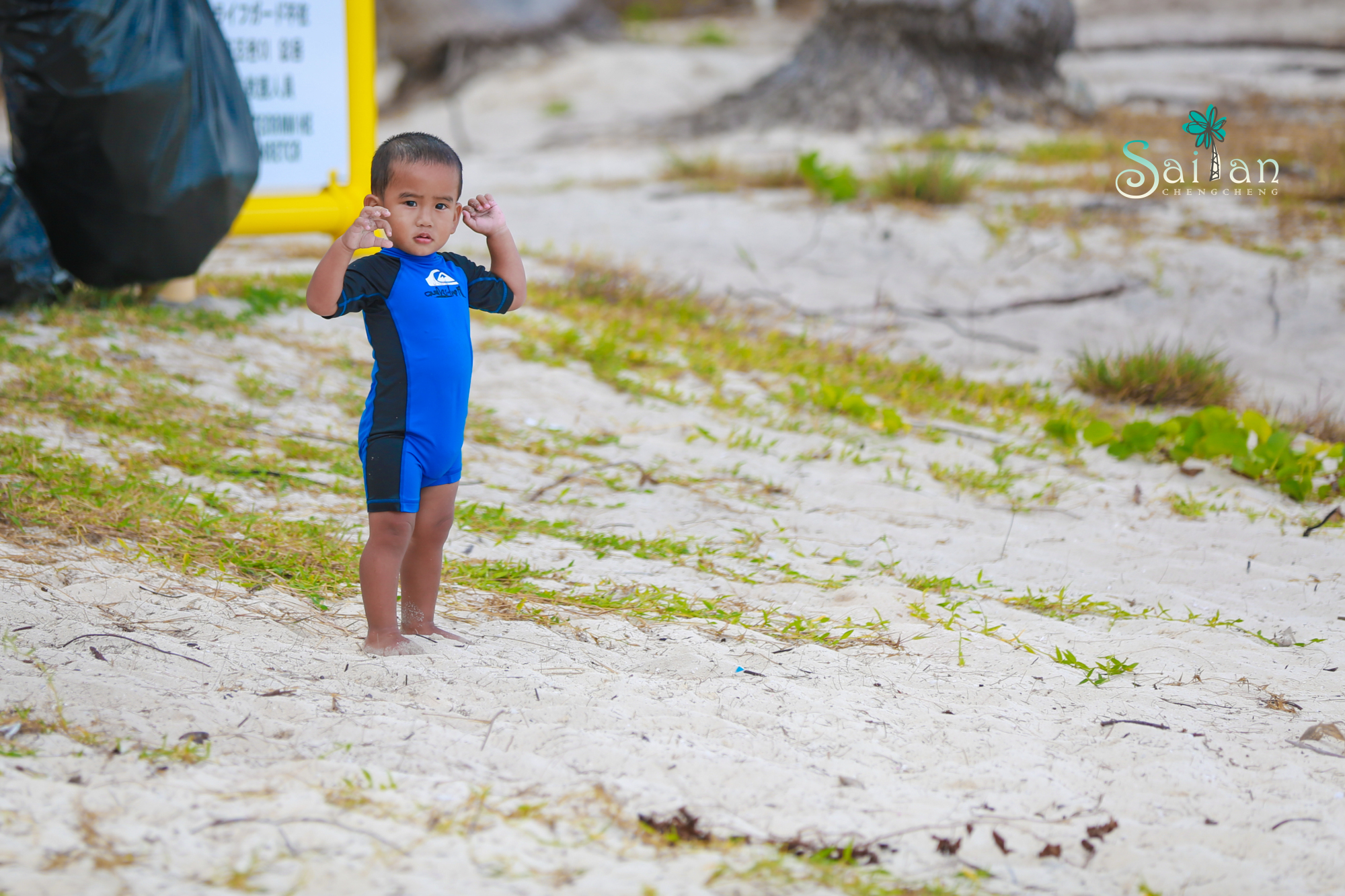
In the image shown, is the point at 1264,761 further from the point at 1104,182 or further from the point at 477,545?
the point at 1104,182

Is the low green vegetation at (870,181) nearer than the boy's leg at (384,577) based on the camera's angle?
No

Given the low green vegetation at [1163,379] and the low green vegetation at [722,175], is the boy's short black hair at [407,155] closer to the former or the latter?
the low green vegetation at [1163,379]

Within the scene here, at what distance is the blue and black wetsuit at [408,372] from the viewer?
1858 mm

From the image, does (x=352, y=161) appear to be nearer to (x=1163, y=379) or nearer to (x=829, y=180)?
(x=829, y=180)

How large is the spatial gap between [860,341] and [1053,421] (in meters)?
1.30

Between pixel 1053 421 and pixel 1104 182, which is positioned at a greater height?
pixel 1104 182

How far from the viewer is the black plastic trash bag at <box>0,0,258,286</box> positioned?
3422 mm

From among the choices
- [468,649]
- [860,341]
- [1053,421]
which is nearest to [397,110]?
[860,341]

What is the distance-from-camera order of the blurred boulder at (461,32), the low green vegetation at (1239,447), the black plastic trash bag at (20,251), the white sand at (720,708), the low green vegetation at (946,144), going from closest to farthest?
the white sand at (720,708), the low green vegetation at (1239,447), the black plastic trash bag at (20,251), the low green vegetation at (946,144), the blurred boulder at (461,32)

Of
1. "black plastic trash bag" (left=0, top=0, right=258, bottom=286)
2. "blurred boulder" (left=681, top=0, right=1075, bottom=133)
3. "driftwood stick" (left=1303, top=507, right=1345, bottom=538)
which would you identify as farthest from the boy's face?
"blurred boulder" (left=681, top=0, right=1075, bottom=133)

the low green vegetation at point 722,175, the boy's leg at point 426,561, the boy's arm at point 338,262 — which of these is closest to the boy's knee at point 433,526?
the boy's leg at point 426,561

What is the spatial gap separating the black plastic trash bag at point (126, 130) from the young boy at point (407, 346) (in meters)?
2.07

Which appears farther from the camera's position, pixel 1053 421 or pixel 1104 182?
pixel 1104 182

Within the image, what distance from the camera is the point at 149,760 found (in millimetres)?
1501
